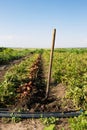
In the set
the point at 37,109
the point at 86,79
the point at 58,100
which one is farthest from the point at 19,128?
the point at 86,79

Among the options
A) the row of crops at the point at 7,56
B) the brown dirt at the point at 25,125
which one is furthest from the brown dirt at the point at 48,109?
the row of crops at the point at 7,56

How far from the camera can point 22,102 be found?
6230mm

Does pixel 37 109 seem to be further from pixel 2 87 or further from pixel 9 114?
pixel 2 87

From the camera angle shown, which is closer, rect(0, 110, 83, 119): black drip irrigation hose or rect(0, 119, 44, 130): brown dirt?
rect(0, 119, 44, 130): brown dirt

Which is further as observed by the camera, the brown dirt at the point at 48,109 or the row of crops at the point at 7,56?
the row of crops at the point at 7,56

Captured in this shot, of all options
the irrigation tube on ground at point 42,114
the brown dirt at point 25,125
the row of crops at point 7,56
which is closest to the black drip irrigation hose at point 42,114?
the irrigation tube on ground at point 42,114

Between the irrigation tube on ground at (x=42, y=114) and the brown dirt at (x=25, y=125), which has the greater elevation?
the irrigation tube on ground at (x=42, y=114)

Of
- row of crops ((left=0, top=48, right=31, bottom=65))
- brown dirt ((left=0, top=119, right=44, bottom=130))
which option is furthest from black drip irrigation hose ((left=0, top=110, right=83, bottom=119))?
row of crops ((left=0, top=48, right=31, bottom=65))

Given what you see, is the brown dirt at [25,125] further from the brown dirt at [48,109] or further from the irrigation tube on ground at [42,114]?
the irrigation tube on ground at [42,114]

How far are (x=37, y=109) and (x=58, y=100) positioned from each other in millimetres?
873

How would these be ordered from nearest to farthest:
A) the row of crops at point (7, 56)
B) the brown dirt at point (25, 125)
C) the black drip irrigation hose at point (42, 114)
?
the brown dirt at point (25, 125)
the black drip irrigation hose at point (42, 114)
the row of crops at point (7, 56)

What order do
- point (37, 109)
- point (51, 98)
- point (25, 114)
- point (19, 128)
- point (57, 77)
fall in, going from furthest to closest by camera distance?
point (57, 77)
point (51, 98)
point (37, 109)
point (25, 114)
point (19, 128)

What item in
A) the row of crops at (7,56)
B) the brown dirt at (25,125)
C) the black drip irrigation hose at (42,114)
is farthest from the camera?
the row of crops at (7,56)

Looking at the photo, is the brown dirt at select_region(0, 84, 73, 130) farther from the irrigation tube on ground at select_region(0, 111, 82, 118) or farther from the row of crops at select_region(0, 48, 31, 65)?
the row of crops at select_region(0, 48, 31, 65)
